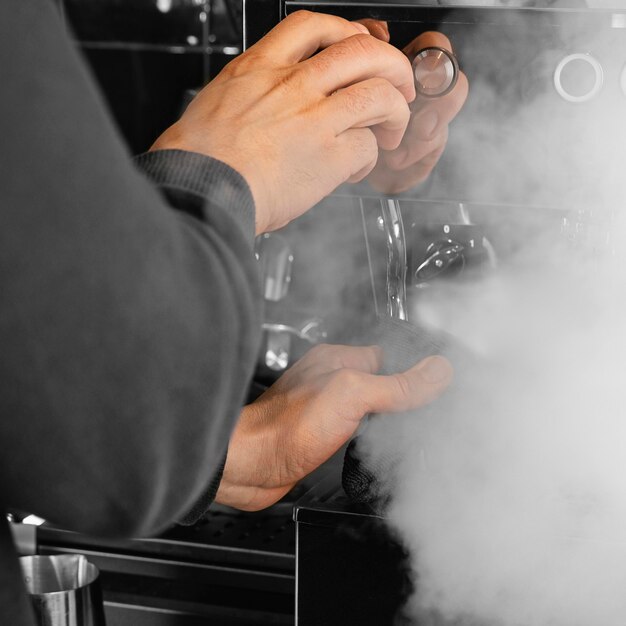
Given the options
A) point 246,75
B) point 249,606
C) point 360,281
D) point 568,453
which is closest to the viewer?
point 246,75

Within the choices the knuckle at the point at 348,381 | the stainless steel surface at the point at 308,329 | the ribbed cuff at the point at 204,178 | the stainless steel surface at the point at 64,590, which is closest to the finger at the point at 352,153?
the ribbed cuff at the point at 204,178

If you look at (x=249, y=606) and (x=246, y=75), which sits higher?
(x=246, y=75)

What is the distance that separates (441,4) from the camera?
735mm

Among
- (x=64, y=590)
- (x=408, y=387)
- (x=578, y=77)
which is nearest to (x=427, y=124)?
(x=578, y=77)

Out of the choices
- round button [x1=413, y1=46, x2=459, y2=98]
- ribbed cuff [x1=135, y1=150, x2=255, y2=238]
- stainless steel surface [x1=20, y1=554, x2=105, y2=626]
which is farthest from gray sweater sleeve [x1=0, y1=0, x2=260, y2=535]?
stainless steel surface [x1=20, y1=554, x2=105, y2=626]

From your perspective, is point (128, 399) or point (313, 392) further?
point (313, 392)

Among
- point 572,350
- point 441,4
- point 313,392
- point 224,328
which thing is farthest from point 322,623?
point 441,4

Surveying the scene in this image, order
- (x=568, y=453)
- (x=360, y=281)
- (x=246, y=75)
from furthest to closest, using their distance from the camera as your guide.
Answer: (x=360, y=281)
(x=568, y=453)
(x=246, y=75)

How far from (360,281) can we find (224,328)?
0.69 meters

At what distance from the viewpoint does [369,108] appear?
57 centimetres

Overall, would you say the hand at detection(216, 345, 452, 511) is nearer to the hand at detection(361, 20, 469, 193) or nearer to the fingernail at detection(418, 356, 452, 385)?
the fingernail at detection(418, 356, 452, 385)

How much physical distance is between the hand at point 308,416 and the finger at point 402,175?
153mm

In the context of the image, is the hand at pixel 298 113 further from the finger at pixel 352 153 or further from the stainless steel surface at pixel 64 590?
the stainless steel surface at pixel 64 590

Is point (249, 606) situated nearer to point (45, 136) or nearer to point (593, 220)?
point (593, 220)
